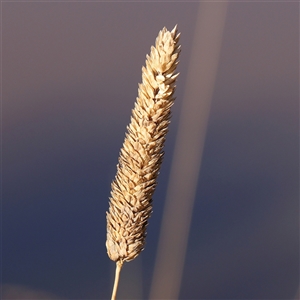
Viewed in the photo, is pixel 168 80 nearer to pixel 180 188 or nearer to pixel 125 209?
pixel 125 209

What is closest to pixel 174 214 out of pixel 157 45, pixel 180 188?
pixel 180 188
